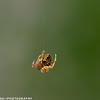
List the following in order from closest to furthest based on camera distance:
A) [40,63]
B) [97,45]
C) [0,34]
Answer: [40,63]
[97,45]
[0,34]

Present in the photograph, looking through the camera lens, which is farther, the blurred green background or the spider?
the blurred green background

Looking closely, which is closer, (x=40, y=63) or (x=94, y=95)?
(x=40, y=63)

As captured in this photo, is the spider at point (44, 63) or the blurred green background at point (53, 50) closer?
the spider at point (44, 63)

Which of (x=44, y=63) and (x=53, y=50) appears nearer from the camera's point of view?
(x=44, y=63)

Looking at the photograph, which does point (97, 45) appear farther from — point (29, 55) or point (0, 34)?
point (0, 34)

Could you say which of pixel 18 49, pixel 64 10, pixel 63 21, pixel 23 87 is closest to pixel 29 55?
pixel 18 49

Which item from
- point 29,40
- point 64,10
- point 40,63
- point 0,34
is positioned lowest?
point 40,63

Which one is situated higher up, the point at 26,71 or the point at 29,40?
the point at 29,40

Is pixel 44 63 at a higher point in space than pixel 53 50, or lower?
lower
